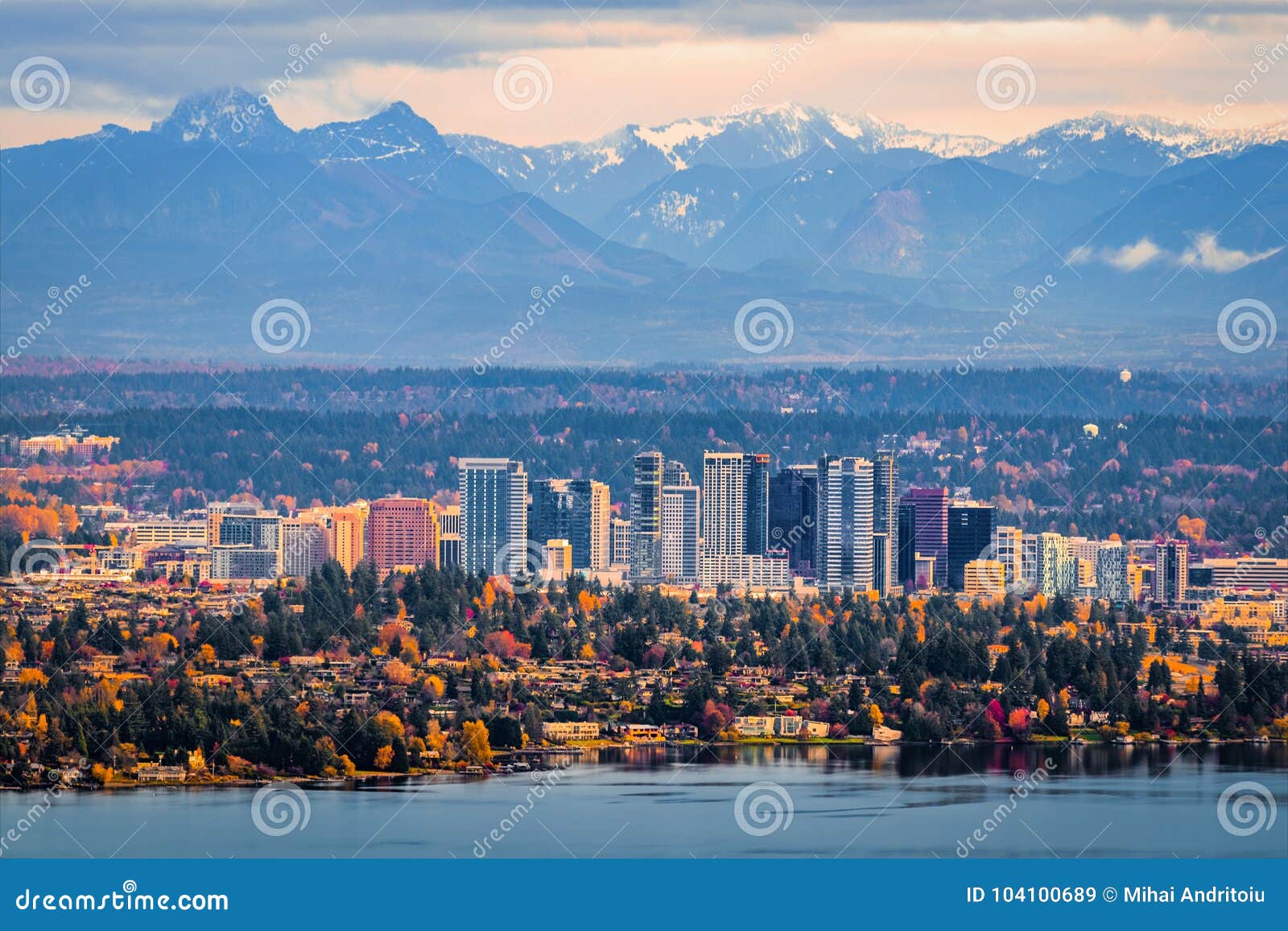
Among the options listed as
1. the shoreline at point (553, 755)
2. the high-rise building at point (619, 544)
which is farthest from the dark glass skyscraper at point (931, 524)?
the shoreline at point (553, 755)

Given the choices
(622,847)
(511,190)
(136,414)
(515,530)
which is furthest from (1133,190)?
(622,847)

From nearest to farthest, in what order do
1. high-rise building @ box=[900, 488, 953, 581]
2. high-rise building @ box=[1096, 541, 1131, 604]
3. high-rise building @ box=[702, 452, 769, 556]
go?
high-rise building @ box=[1096, 541, 1131, 604], high-rise building @ box=[900, 488, 953, 581], high-rise building @ box=[702, 452, 769, 556]

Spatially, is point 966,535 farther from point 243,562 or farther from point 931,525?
point 243,562

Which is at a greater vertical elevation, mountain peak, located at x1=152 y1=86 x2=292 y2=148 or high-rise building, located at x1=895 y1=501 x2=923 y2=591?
mountain peak, located at x1=152 y1=86 x2=292 y2=148

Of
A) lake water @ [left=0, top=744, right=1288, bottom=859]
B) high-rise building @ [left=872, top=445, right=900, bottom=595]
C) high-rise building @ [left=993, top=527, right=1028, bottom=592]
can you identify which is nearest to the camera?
lake water @ [left=0, top=744, right=1288, bottom=859]

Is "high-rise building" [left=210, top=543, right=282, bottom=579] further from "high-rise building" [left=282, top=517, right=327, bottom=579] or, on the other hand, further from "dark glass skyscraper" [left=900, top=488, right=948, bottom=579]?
"dark glass skyscraper" [left=900, top=488, right=948, bottom=579]

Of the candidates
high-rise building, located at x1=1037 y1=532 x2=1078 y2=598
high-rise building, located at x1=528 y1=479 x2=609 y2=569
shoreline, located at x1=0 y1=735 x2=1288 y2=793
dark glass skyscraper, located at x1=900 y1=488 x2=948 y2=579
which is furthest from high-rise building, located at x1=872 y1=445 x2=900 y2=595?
shoreline, located at x1=0 y1=735 x2=1288 y2=793

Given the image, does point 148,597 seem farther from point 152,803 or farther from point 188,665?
point 152,803

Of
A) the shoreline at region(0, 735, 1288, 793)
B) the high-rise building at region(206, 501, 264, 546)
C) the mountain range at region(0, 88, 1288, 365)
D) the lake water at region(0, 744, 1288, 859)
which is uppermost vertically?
the mountain range at region(0, 88, 1288, 365)
